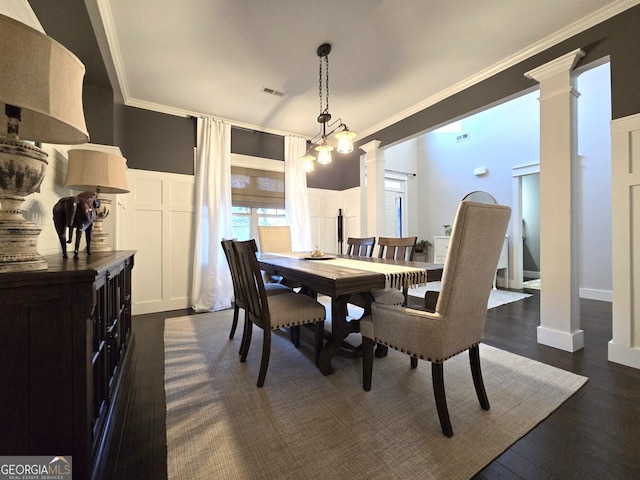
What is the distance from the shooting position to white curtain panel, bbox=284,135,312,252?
4.30 metres

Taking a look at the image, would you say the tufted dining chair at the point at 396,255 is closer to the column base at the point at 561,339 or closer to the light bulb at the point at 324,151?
the light bulb at the point at 324,151

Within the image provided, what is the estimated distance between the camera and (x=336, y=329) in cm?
179

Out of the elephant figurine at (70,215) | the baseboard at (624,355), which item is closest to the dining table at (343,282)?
the elephant figurine at (70,215)

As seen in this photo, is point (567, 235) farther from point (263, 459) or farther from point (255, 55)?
point (255, 55)

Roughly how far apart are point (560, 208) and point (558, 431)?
69.9 inches

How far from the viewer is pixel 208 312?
3.43 meters

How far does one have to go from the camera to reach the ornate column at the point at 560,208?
2.22 m

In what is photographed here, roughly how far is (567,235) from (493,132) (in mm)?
3650

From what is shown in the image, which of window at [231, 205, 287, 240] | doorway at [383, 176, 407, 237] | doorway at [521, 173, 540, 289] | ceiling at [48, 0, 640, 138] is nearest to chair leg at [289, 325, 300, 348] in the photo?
window at [231, 205, 287, 240]

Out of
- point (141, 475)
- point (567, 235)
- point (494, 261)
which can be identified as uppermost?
point (567, 235)

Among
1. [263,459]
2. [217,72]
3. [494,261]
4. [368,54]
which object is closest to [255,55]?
[217,72]

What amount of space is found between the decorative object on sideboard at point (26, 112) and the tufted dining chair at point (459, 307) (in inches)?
59.0

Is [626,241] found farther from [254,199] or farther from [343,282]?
[254,199]

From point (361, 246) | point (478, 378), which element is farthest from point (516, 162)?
point (478, 378)
